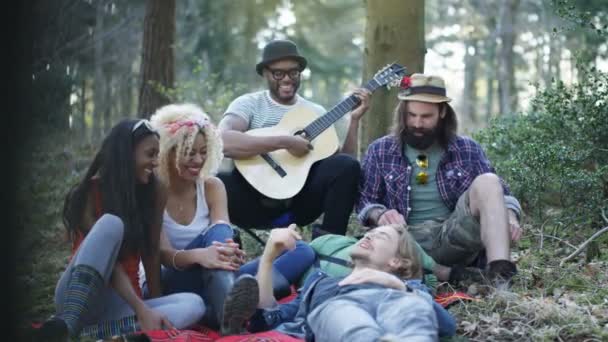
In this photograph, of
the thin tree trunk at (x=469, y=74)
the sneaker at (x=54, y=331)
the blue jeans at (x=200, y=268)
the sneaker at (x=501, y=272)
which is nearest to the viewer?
the sneaker at (x=54, y=331)

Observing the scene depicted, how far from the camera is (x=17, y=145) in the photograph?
3762mm

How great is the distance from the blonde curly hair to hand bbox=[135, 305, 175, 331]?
2.63 feet

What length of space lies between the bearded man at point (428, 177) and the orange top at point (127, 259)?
62.2 inches

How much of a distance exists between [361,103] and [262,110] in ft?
2.41

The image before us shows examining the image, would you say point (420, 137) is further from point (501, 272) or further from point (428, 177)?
point (501, 272)

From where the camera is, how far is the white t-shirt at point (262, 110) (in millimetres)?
6008

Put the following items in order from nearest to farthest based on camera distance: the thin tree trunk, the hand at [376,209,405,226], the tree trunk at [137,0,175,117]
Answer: the hand at [376,209,405,226] < the tree trunk at [137,0,175,117] < the thin tree trunk

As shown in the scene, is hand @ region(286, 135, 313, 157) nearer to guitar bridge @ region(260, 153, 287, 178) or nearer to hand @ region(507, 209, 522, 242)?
guitar bridge @ region(260, 153, 287, 178)

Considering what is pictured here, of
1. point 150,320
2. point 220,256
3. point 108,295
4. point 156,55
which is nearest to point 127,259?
point 108,295

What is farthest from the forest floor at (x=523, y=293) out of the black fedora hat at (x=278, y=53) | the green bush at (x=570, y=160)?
the black fedora hat at (x=278, y=53)

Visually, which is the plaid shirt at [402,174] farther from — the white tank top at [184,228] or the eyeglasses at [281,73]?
the white tank top at [184,228]

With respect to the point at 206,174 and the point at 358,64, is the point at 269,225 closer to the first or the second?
the point at 206,174

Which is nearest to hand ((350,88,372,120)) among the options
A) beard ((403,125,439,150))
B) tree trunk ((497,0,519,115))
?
beard ((403,125,439,150))

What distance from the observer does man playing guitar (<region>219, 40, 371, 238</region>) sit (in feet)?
18.1
